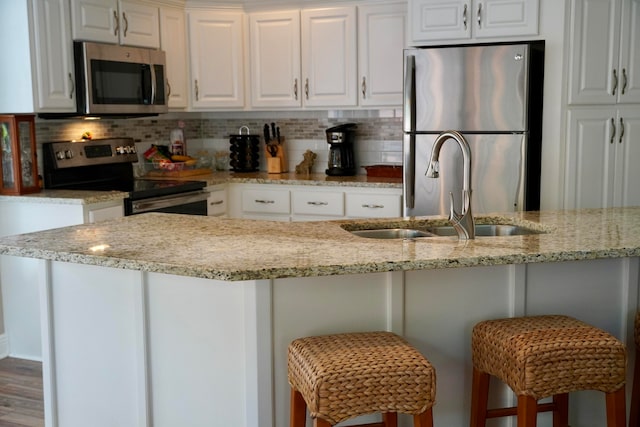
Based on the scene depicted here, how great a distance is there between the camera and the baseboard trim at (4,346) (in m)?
4.29

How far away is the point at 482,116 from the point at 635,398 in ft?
6.57

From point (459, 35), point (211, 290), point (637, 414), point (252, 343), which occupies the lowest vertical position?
point (637, 414)

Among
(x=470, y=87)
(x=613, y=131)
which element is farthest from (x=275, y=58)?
(x=613, y=131)

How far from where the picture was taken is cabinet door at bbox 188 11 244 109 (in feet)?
17.4

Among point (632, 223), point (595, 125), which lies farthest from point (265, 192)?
point (632, 223)

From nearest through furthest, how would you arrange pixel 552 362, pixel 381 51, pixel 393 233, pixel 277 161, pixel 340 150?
pixel 552 362 < pixel 393 233 < pixel 381 51 < pixel 340 150 < pixel 277 161

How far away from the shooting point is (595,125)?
434 cm

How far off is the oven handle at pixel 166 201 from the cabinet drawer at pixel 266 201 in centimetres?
35

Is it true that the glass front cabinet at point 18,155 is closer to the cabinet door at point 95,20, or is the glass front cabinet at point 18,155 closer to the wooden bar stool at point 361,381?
the cabinet door at point 95,20

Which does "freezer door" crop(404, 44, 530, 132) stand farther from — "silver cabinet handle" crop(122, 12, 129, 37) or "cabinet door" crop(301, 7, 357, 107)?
"silver cabinet handle" crop(122, 12, 129, 37)

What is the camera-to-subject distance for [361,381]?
2.03 meters

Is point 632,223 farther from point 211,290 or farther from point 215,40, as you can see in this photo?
point 215,40

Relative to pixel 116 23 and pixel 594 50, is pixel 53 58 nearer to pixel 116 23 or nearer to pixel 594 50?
pixel 116 23

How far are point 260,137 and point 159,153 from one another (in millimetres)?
839
